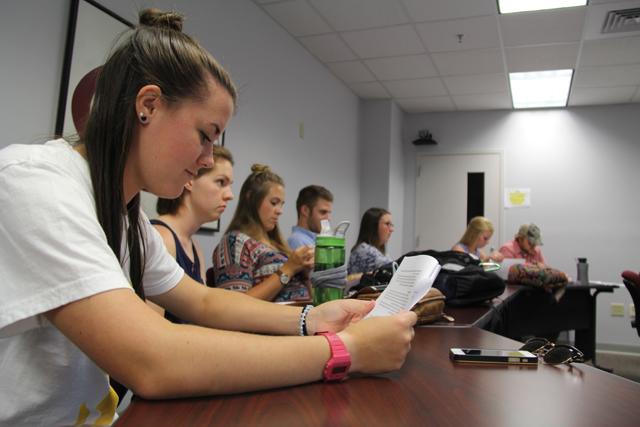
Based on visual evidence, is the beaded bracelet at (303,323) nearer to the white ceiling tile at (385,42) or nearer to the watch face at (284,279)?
the watch face at (284,279)

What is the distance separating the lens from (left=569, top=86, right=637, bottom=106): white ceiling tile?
4695 millimetres

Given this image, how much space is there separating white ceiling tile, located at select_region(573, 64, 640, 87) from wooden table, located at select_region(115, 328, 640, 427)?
168 inches

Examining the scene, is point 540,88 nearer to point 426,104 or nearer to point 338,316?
point 426,104

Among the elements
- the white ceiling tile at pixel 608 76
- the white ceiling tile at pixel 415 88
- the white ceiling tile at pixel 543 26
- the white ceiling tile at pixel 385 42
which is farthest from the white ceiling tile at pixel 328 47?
the white ceiling tile at pixel 608 76

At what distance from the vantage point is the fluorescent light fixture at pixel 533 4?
10.3ft

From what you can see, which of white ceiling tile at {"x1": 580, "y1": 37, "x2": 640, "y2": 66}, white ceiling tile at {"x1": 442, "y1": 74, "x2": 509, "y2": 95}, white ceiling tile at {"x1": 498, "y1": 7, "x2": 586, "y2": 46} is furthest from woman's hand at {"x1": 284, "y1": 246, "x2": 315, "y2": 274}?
white ceiling tile at {"x1": 442, "y1": 74, "x2": 509, "y2": 95}

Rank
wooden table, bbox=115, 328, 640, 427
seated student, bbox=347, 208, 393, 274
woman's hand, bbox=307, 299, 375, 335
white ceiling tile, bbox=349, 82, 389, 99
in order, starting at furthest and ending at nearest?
white ceiling tile, bbox=349, 82, 389, 99
seated student, bbox=347, 208, 393, 274
woman's hand, bbox=307, 299, 375, 335
wooden table, bbox=115, 328, 640, 427

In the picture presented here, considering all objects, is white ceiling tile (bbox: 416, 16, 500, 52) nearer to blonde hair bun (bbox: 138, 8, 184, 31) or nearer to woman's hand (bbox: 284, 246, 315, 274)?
woman's hand (bbox: 284, 246, 315, 274)

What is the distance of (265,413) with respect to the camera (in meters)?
0.56

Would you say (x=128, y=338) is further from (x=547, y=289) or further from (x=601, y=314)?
(x=601, y=314)

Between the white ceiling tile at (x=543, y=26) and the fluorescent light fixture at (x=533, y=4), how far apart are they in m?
0.06

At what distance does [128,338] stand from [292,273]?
1395mm

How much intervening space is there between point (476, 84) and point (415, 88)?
2.00 ft

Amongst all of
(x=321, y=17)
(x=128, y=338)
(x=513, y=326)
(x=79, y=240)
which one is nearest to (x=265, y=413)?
(x=128, y=338)
